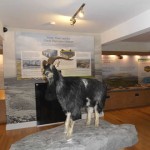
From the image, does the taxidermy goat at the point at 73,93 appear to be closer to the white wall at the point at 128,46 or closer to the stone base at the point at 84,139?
the stone base at the point at 84,139

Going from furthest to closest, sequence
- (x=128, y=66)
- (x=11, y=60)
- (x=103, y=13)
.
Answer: (x=128, y=66), (x=11, y=60), (x=103, y=13)

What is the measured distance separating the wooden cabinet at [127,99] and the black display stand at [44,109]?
2009 millimetres

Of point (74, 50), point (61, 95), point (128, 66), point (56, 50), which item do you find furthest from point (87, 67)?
point (61, 95)

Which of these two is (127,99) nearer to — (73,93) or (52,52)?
(52,52)

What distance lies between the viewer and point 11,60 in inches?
170

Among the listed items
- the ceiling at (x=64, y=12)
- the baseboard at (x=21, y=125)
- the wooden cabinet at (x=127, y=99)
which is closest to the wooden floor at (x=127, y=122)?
the baseboard at (x=21, y=125)

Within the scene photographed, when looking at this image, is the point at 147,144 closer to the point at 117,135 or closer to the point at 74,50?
the point at 117,135

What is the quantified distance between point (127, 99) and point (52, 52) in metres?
3.37

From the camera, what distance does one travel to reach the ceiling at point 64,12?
2.68 meters

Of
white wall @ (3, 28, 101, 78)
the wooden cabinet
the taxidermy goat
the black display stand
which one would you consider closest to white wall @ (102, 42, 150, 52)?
the wooden cabinet

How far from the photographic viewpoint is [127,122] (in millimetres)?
4723

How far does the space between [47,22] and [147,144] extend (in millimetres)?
3269

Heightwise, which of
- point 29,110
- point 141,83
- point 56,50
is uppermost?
point 56,50

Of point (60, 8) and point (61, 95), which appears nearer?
point (61, 95)
